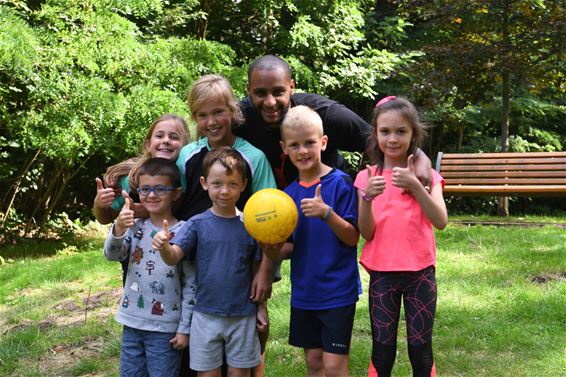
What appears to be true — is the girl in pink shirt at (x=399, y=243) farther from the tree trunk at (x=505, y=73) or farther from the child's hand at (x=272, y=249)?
the tree trunk at (x=505, y=73)

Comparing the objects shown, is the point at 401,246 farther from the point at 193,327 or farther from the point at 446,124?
the point at 446,124

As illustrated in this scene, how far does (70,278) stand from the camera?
714 cm

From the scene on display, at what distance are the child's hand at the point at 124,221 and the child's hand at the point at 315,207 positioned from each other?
878 millimetres

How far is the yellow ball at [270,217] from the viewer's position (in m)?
2.86

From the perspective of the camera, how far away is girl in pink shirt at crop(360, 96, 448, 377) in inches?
119

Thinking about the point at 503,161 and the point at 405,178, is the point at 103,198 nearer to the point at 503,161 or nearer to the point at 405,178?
the point at 405,178

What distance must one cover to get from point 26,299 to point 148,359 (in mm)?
3894

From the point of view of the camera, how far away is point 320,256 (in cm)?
309

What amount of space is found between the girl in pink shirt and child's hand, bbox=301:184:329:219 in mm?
236

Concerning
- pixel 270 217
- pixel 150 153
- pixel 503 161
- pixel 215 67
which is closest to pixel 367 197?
pixel 270 217

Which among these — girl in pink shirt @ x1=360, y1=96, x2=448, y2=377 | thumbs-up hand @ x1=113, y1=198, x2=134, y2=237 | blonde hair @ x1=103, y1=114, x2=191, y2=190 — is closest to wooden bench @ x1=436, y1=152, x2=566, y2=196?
girl in pink shirt @ x1=360, y1=96, x2=448, y2=377

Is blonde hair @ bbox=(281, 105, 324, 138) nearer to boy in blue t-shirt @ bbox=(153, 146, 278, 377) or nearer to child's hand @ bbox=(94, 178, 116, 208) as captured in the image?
boy in blue t-shirt @ bbox=(153, 146, 278, 377)

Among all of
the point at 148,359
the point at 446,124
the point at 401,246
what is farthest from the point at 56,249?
the point at 446,124

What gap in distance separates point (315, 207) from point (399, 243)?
0.52 meters
